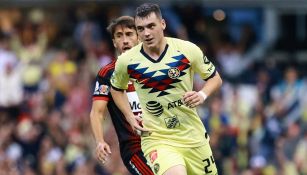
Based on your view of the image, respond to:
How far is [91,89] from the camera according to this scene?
73.3ft

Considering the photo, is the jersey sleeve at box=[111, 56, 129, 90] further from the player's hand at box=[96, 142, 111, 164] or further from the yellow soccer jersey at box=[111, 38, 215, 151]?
the player's hand at box=[96, 142, 111, 164]

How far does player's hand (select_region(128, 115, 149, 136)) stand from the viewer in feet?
39.7

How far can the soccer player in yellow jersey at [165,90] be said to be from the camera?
39.3ft

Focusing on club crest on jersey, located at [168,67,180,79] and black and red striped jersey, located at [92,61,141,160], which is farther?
black and red striped jersey, located at [92,61,141,160]

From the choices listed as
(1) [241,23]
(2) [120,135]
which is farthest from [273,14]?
(2) [120,135]

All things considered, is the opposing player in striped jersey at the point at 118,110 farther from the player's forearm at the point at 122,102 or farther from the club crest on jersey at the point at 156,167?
the club crest on jersey at the point at 156,167

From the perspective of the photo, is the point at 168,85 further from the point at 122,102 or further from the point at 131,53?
the point at 122,102

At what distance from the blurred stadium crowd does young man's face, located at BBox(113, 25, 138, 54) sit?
275 inches

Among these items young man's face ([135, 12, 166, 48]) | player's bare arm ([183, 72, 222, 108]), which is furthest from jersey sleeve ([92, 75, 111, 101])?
player's bare arm ([183, 72, 222, 108])

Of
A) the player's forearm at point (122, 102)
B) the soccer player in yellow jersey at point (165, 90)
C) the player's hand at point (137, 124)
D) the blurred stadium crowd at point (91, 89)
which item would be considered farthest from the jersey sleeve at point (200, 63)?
the blurred stadium crowd at point (91, 89)

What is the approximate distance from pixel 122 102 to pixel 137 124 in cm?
56

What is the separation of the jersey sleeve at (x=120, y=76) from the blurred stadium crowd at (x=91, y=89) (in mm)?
7678

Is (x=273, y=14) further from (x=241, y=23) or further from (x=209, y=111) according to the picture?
(x=209, y=111)

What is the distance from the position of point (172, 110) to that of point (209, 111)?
9420 mm
